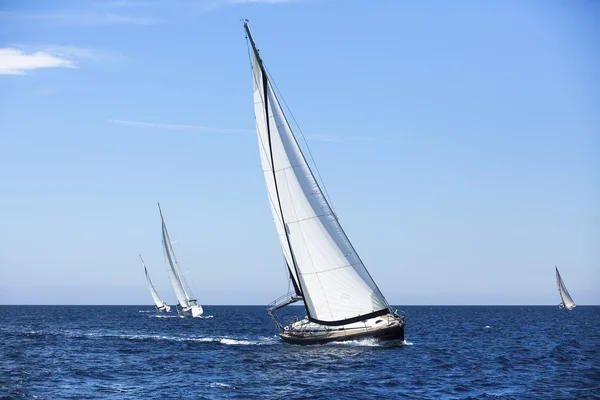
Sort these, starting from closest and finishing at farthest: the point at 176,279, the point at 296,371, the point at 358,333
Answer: the point at 296,371 < the point at 358,333 < the point at 176,279

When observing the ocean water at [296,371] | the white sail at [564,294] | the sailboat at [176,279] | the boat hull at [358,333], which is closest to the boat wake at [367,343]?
the ocean water at [296,371]

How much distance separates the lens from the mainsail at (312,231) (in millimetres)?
50250

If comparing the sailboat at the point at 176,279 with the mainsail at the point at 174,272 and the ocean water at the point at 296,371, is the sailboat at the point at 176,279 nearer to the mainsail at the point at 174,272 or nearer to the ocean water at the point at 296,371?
the mainsail at the point at 174,272

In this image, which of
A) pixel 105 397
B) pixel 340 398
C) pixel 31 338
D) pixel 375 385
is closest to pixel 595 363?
pixel 375 385

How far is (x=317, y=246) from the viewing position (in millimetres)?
50562

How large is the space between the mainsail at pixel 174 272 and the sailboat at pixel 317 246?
226 feet

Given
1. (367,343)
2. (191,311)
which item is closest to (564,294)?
(191,311)

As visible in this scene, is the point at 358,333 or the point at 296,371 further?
the point at 358,333

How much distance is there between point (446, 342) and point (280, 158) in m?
28.9

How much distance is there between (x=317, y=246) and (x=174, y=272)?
72571 millimetres

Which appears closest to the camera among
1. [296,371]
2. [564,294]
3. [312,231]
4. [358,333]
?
[296,371]

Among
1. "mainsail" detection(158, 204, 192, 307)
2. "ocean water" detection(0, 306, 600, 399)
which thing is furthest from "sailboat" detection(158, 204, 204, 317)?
"ocean water" detection(0, 306, 600, 399)

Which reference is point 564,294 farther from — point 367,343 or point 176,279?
point 367,343

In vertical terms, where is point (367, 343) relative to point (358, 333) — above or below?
below
